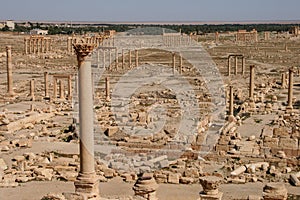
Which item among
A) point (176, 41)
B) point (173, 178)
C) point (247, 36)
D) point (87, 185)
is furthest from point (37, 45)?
point (87, 185)

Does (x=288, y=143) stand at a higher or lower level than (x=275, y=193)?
lower

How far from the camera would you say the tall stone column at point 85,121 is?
37.3ft

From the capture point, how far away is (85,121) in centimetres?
1160

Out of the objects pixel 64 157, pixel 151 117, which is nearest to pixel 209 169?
pixel 64 157

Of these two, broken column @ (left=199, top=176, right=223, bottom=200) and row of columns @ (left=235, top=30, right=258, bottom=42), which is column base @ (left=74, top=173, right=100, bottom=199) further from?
row of columns @ (left=235, top=30, right=258, bottom=42)

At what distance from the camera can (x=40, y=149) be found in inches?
780

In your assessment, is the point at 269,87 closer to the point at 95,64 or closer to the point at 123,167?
the point at 95,64

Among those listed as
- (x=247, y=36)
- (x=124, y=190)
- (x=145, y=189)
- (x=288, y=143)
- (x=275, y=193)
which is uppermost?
(x=247, y=36)

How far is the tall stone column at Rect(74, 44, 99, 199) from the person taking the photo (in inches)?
448

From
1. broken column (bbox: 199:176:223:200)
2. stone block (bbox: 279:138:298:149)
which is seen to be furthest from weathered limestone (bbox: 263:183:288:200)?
stone block (bbox: 279:138:298:149)

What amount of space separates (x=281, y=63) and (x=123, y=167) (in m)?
46.3

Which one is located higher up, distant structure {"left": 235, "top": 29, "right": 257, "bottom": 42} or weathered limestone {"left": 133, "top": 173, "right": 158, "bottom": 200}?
distant structure {"left": 235, "top": 29, "right": 257, "bottom": 42}

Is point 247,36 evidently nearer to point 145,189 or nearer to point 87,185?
point 145,189

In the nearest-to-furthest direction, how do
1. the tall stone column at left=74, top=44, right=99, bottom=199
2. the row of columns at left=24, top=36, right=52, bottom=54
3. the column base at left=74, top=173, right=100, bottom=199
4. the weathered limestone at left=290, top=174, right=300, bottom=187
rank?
1. the column base at left=74, top=173, right=100, bottom=199
2. the tall stone column at left=74, top=44, right=99, bottom=199
3. the weathered limestone at left=290, top=174, right=300, bottom=187
4. the row of columns at left=24, top=36, right=52, bottom=54
